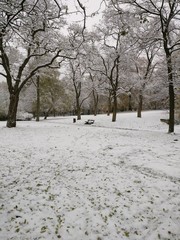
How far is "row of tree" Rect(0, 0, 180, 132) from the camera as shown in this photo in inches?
198

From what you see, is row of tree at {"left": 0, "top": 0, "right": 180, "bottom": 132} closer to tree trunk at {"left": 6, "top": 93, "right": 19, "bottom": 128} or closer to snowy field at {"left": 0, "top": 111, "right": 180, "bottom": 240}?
tree trunk at {"left": 6, "top": 93, "right": 19, "bottom": 128}

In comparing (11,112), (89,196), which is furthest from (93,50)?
(89,196)

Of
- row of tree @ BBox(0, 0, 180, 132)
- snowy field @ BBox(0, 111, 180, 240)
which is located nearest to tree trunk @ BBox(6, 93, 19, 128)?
row of tree @ BBox(0, 0, 180, 132)

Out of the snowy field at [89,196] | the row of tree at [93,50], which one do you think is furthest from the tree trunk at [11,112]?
the snowy field at [89,196]

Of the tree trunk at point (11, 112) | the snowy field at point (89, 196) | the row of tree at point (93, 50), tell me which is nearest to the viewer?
the snowy field at point (89, 196)

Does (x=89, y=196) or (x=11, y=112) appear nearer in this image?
(x=89, y=196)

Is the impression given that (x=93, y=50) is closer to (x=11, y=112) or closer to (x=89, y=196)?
(x=11, y=112)

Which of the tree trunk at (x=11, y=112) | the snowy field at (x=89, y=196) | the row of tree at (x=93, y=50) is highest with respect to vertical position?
the row of tree at (x=93, y=50)

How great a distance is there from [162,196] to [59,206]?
87.4 inches

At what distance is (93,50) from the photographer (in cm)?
1859

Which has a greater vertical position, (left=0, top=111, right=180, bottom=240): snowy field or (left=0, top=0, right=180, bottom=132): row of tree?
(left=0, top=0, right=180, bottom=132): row of tree

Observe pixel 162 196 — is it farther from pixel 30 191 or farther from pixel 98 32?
pixel 98 32

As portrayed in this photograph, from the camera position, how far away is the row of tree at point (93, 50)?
5.04m

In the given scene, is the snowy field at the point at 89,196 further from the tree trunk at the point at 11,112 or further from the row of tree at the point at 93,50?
the tree trunk at the point at 11,112
